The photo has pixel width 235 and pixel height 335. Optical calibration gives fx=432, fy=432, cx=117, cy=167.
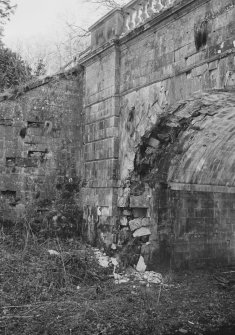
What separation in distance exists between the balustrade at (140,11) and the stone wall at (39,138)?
6.98 ft

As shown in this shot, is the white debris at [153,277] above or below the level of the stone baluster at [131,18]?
below

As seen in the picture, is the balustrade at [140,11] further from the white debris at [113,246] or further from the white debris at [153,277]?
the white debris at [153,277]

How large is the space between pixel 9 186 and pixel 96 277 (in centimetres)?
335

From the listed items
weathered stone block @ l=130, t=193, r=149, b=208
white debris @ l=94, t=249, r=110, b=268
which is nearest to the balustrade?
weathered stone block @ l=130, t=193, r=149, b=208

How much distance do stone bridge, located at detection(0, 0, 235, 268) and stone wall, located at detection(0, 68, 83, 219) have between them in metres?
0.05

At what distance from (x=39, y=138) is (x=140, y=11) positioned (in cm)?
380

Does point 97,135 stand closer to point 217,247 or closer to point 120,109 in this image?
point 120,109

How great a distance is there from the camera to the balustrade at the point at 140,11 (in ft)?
26.7

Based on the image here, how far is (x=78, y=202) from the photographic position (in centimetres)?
1049

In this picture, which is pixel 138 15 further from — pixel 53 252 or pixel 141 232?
pixel 53 252

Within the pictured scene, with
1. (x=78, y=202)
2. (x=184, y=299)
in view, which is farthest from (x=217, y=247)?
(x=78, y=202)

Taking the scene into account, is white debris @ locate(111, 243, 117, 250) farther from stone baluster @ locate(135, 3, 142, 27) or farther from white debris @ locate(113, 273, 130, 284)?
stone baluster @ locate(135, 3, 142, 27)

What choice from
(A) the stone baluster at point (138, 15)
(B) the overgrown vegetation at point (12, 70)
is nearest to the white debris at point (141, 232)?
(A) the stone baluster at point (138, 15)

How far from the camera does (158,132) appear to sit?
8609 millimetres
